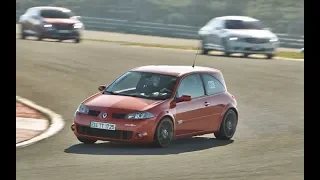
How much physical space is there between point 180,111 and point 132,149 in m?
0.85

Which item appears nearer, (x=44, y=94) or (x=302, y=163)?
(x=302, y=163)

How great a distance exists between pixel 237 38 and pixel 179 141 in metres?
1.96

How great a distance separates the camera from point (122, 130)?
10.0 meters

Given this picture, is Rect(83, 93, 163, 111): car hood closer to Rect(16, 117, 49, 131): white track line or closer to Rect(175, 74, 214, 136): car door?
Rect(175, 74, 214, 136): car door

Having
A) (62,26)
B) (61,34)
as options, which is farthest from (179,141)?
(62,26)

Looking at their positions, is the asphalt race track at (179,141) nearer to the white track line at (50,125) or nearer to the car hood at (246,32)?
the white track line at (50,125)

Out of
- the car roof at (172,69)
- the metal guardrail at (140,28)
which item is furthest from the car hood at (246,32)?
the metal guardrail at (140,28)

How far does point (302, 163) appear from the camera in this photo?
1152cm

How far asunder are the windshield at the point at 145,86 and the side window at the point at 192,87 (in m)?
0.13

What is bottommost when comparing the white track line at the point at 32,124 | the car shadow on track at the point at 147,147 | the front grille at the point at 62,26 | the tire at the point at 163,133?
the white track line at the point at 32,124

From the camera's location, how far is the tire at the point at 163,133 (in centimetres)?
1000

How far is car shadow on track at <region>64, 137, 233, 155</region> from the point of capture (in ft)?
33.3

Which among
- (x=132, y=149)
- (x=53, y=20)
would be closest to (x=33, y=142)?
(x=53, y=20)
